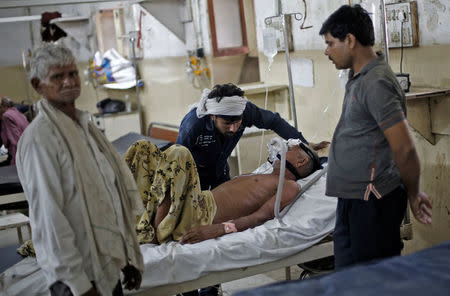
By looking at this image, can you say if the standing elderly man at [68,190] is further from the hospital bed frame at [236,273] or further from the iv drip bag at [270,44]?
the iv drip bag at [270,44]

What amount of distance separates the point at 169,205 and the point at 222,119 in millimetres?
674

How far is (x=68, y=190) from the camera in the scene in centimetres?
199

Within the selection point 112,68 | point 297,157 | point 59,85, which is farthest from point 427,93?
point 112,68

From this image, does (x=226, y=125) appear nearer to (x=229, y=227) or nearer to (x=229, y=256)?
(x=229, y=227)

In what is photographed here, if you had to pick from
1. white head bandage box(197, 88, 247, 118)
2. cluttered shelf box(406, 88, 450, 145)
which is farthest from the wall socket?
white head bandage box(197, 88, 247, 118)

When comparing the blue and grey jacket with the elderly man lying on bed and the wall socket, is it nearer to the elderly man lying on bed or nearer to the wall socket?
the elderly man lying on bed

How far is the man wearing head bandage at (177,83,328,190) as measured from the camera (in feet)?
11.9

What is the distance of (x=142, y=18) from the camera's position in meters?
8.16

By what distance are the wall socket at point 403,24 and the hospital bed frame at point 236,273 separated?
1356 mm

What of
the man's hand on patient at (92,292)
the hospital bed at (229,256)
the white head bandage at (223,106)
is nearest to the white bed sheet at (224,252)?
the hospital bed at (229,256)

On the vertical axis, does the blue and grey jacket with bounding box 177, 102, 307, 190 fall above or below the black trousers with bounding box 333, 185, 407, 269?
above

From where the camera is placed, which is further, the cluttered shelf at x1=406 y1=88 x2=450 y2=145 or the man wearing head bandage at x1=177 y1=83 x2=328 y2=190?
the man wearing head bandage at x1=177 y1=83 x2=328 y2=190

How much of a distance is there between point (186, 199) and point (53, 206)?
142 centimetres

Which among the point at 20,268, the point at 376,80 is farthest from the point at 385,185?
the point at 20,268
